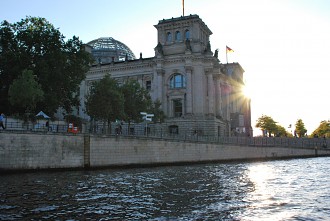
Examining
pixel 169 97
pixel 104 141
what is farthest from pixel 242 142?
pixel 104 141

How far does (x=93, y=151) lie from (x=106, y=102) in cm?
1410

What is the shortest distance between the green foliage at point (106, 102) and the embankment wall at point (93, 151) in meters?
9.04

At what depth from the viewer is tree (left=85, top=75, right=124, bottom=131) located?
171 ft

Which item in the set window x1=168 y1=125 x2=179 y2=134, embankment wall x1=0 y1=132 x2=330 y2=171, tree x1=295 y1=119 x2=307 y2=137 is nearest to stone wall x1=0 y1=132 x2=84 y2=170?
embankment wall x1=0 y1=132 x2=330 y2=171

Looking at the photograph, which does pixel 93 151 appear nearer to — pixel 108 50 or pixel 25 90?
pixel 25 90

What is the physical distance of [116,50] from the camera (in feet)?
365

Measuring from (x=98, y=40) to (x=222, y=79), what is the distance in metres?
42.0

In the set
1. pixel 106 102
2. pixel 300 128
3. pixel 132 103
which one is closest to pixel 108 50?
pixel 132 103

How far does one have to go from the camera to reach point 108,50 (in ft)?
362

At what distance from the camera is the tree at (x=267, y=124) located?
465ft

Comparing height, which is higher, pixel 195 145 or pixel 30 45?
pixel 30 45

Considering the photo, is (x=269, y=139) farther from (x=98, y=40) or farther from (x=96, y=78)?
(x=98, y=40)

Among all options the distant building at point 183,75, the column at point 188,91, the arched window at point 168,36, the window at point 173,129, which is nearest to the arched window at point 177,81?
the distant building at point 183,75

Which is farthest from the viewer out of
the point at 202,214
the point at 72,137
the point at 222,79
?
the point at 222,79
